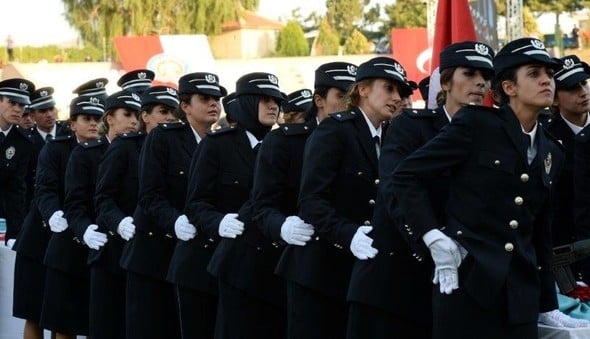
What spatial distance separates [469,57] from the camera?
5410mm

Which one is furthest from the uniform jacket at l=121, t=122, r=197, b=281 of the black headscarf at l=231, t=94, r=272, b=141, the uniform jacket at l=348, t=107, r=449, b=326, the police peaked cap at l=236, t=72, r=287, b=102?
the uniform jacket at l=348, t=107, r=449, b=326

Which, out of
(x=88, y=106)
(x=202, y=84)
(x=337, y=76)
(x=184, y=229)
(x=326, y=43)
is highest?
(x=337, y=76)

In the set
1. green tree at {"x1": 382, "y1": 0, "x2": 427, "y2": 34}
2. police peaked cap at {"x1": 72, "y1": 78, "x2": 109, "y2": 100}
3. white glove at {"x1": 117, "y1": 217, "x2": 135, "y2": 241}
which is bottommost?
green tree at {"x1": 382, "y1": 0, "x2": 427, "y2": 34}

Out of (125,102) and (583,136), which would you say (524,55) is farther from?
(125,102)

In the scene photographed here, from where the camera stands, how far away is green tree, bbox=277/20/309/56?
58688mm

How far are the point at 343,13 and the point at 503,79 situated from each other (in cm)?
7844

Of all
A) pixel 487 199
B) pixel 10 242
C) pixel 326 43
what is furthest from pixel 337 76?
pixel 326 43

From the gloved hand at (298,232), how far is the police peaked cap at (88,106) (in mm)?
3214

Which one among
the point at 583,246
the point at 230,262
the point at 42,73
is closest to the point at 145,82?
the point at 230,262

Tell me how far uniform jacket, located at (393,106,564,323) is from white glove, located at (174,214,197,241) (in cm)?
238

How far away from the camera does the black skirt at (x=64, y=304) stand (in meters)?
8.88

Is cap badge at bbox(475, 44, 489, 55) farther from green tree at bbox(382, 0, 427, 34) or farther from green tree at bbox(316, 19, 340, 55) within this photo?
green tree at bbox(382, 0, 427, 34)

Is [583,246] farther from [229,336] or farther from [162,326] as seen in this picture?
[162,326]

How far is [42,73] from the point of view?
3588 centimetres
